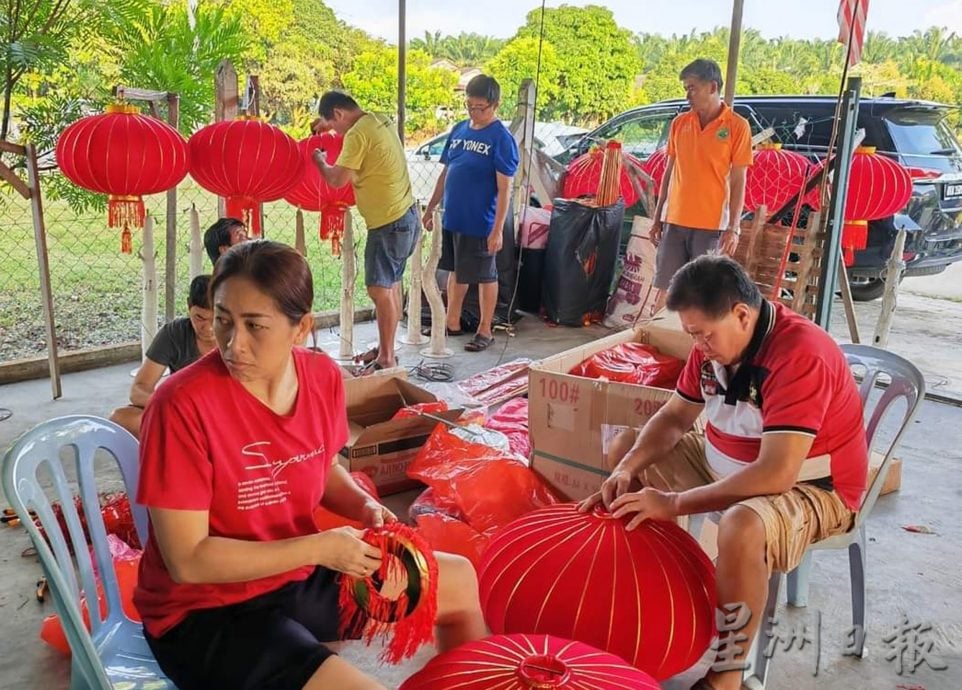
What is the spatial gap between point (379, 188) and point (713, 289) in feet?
9.77

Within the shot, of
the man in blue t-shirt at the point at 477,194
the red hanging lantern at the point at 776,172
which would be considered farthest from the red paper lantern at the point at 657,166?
the man in blue t-shirt at the point at 477,194

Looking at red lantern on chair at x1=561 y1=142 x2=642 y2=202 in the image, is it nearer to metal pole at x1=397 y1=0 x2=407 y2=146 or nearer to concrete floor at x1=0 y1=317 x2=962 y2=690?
metal pole at x1=397 y1=0 x2=407 y2=146

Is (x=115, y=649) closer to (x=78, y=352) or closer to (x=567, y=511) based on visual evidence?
(x=567, y=511)

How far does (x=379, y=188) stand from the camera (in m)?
4.66

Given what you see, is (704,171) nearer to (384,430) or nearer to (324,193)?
(324,193)

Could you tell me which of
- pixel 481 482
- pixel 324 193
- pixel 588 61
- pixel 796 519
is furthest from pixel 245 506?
pixel 588 61

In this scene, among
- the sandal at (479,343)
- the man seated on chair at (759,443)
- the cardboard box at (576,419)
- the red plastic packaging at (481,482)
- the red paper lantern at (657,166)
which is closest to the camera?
the man seated on chair at (759,443)

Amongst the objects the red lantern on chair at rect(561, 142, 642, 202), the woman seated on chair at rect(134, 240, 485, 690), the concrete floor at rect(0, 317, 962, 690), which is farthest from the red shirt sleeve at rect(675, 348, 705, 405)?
the red lantern on chair at rect(561, 142, 642, 202)

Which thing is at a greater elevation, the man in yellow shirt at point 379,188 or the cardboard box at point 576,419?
the man in yellow shirt at point 379,188

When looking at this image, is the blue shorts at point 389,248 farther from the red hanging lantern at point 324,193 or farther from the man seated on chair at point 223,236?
the man seated on chair at point 223,236

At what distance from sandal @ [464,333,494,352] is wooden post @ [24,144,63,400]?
2475 mm

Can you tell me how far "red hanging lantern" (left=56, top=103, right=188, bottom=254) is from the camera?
3381 millimetres

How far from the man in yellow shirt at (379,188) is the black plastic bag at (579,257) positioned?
1507mm

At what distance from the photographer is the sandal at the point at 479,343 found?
5555mm
